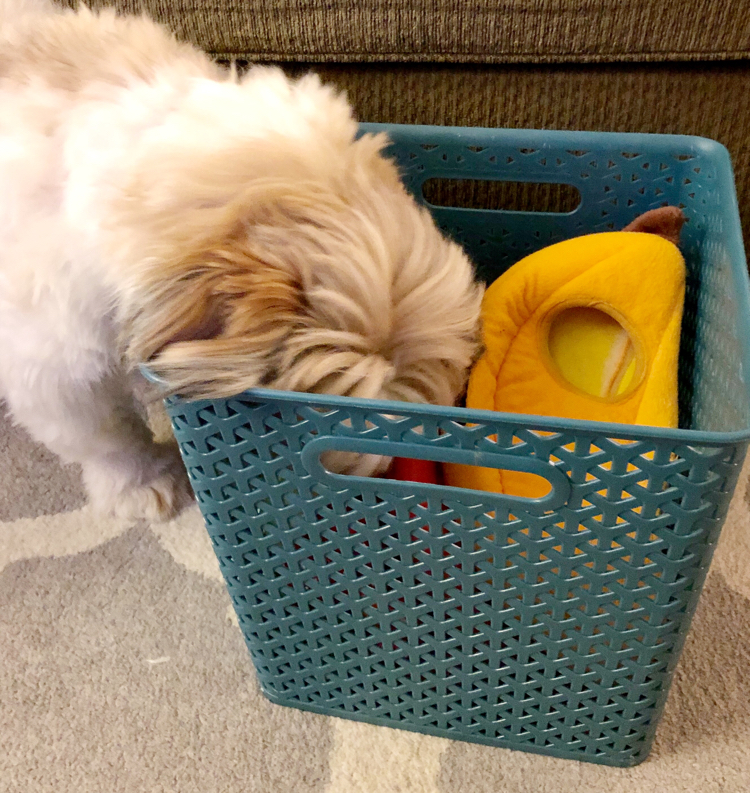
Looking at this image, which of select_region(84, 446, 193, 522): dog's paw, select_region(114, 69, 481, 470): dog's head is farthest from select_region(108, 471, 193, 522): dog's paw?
select_region(114, 69, 481, 470): dog's head

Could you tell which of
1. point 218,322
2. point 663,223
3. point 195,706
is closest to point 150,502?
point 195,706

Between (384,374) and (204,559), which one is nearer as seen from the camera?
(384,374)

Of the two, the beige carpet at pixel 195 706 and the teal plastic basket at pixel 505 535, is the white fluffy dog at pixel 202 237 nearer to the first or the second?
the teal plastic basket at pixel 505 535

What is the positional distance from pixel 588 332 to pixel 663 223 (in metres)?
0.15

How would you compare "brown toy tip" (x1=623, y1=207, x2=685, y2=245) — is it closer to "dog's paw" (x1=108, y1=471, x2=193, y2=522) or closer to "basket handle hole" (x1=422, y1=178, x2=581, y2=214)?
"basket handle hole" (x1=422, y1=178, x2=581, y2=214)

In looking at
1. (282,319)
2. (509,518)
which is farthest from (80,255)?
(509,518)

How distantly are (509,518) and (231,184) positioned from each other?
37 cm

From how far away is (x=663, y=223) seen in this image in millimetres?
865

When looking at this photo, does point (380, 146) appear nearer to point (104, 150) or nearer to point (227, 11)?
point (104, 150)

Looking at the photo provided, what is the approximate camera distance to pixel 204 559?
102 centimetres

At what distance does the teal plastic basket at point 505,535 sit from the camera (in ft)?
1.81

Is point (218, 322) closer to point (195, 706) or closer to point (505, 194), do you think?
point (195, 706)

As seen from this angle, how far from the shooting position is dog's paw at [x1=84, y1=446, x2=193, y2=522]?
1063 millimetres

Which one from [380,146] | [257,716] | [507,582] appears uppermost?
[380,146]
